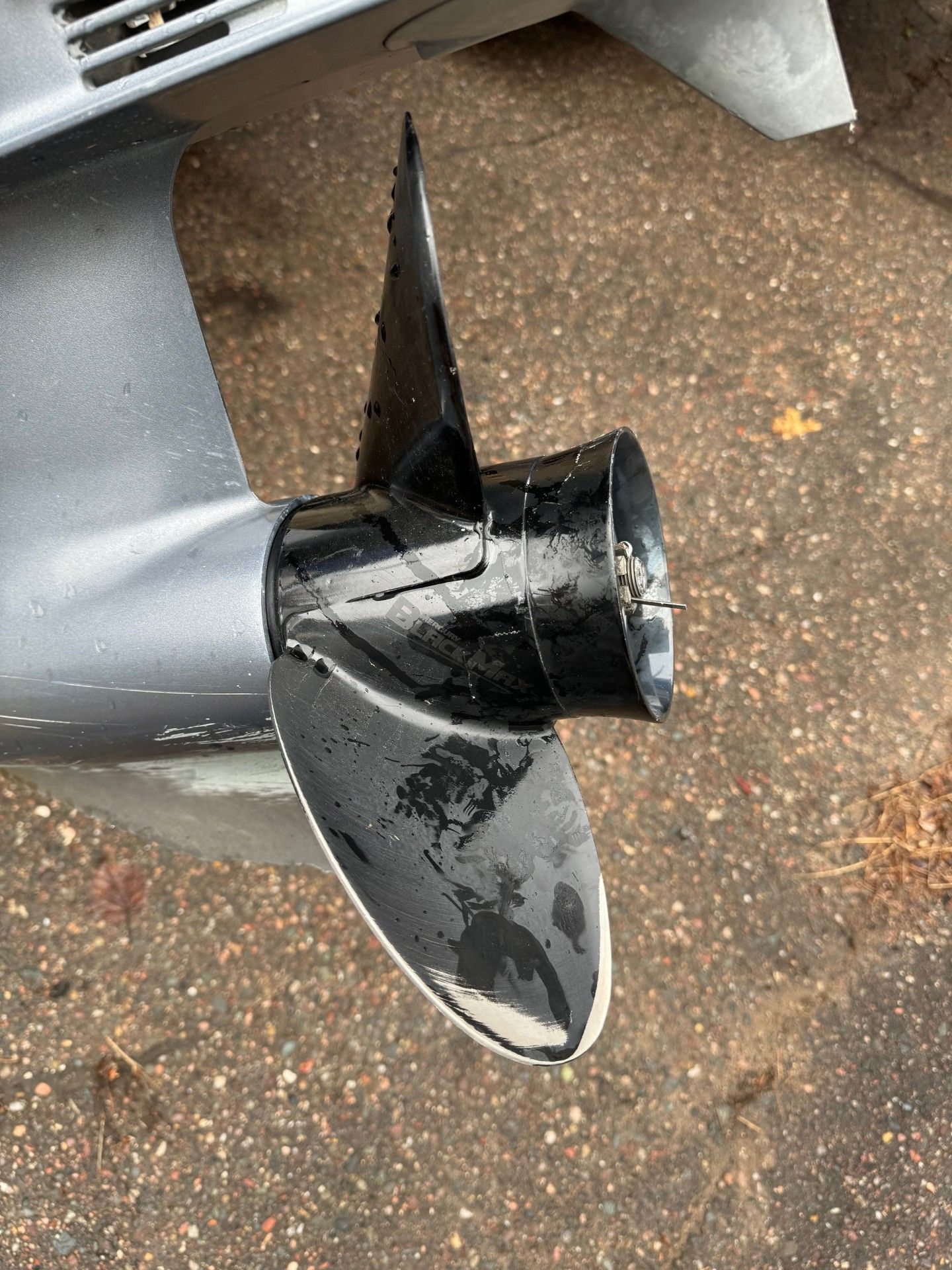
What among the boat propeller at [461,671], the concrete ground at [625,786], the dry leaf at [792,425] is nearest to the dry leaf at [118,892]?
the concrete ground at [625,786]

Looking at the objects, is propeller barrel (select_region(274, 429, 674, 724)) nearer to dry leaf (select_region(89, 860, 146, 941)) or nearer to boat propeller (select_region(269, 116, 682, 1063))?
boat propeller (select_region(269, 116, 682, 1063))

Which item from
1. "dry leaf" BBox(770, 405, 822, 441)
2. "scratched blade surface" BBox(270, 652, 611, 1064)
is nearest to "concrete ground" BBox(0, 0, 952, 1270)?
"dry leaf" BBox(770, 405, 822, 441)

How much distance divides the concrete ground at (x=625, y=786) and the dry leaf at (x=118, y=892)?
0.03 metres

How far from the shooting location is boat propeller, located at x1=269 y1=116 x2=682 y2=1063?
0.95 metres

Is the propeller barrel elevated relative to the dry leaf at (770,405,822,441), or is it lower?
elevated

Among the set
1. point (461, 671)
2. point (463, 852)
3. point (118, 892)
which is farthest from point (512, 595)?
point (118, 892)

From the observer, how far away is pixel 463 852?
104cm

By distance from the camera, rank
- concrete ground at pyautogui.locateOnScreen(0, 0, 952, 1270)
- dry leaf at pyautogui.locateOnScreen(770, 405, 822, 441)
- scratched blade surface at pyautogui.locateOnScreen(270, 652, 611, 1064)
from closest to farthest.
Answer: scratched blade surface at pyautogui.locateOnScreen(270, 652, 611, 1064), concrete ground at pyautogui.locateOnScreen(0, 0, 952, 1270), dry leaf at pyautogui.locateOnScreen(770, 405, 822, 441)

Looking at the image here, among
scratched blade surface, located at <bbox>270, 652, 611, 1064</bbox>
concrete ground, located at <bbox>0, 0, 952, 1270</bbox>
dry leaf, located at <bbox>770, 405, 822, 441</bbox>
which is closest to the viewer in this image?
scratched blade surface, located at <bbox>270, 652, 611, 1064</bbox>

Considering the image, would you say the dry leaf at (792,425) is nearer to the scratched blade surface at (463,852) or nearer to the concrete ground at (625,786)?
the concrete ground at (625,786)

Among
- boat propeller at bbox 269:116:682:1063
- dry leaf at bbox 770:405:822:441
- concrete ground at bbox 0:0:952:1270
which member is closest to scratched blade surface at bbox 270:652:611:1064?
boat propeller at bbox 269:116:682:1063

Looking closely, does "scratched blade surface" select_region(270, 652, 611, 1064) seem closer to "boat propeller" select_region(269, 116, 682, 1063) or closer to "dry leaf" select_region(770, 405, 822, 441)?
"boat propeller" select_region(269, 116, 682, 1063)

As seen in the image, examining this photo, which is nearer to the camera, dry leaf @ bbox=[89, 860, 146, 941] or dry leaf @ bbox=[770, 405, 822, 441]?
dry leaf @ bbox=[89, 860, 146, 941]

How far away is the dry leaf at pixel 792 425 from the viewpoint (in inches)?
79.0
